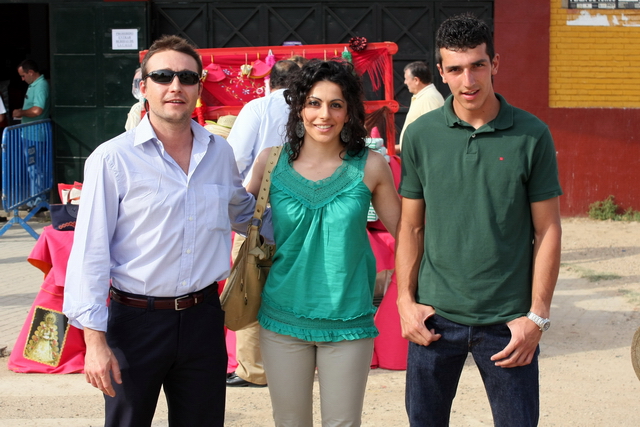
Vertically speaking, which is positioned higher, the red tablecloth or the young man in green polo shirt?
the young man in green polo shirt

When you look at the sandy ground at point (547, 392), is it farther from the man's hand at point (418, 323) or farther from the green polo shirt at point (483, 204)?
the green polo shirt at point (483, 204)

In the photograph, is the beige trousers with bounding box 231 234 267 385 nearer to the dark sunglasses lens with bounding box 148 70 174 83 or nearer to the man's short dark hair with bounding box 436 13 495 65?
the dark sunglasses lens with bounding box 148 70 174 83

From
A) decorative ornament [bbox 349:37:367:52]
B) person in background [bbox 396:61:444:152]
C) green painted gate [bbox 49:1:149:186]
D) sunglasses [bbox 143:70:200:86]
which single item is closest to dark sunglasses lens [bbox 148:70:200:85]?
sunglasses [bbox 143:70:200:86]

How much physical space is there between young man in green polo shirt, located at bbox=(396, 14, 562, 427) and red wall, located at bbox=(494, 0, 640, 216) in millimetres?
8048

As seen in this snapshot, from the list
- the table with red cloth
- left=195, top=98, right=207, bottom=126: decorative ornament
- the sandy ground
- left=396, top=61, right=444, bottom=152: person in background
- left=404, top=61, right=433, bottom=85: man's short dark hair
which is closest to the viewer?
the sandy ground

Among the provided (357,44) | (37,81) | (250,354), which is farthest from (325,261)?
(37,81)

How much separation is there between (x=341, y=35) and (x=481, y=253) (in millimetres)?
8288

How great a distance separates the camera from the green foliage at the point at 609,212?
10539 millimetres

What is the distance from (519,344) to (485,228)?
417 millimetres

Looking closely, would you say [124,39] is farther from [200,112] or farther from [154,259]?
[154,259]

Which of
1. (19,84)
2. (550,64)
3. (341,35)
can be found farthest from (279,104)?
(19,84)

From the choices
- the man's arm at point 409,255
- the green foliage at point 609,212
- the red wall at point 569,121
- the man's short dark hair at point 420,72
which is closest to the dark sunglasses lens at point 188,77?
the man's arm at point 409,255

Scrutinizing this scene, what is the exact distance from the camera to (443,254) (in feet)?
8.67

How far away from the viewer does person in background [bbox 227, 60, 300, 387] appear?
15.1 ft
